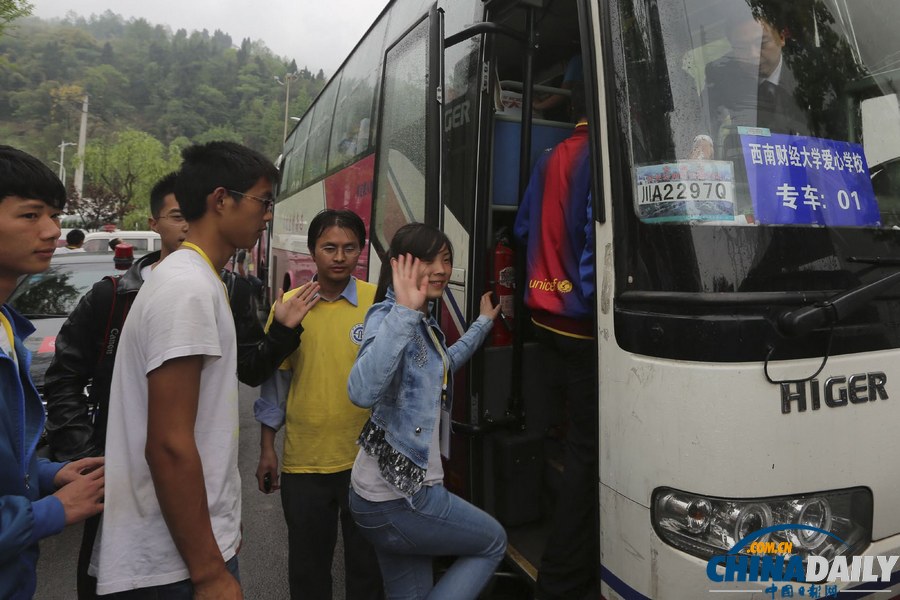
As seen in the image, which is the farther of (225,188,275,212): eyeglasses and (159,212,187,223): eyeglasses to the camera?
(159,212,187,223): eyeglasses

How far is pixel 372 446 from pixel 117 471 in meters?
0.75

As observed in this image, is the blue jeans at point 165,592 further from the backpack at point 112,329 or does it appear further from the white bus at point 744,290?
the white bus at point 744,290

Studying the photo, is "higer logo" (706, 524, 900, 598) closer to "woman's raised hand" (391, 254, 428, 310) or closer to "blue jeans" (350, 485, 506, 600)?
"blue jeans" (350, 485, 506, 600)

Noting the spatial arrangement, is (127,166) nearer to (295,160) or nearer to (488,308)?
(295,160)

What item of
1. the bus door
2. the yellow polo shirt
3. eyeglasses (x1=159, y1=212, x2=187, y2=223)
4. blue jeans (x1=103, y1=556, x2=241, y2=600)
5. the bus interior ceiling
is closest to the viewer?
blue jeans (x1=103, y1=556, x2=241, y2=600)

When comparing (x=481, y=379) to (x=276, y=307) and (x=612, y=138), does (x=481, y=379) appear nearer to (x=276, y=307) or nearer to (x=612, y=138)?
(x=276, y=307)

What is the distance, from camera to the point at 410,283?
1.87m

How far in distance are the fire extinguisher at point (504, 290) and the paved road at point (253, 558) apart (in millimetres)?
1783

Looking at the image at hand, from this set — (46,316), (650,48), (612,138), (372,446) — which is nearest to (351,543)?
(372,446)

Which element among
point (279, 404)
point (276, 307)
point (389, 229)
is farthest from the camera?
point (389, 229)

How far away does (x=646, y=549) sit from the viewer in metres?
1.71

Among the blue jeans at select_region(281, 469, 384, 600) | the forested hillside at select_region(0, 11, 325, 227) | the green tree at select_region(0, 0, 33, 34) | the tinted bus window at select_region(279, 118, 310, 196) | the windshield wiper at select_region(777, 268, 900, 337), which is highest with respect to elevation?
the forested hillside at select_region(0, 11, 325, 227)

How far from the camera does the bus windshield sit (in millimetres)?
1685

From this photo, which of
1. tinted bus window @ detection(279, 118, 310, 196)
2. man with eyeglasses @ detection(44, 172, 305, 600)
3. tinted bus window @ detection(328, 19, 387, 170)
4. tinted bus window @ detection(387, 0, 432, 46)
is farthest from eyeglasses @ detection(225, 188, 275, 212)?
tinted bus window @ detection(279, 118, 310, 196)
